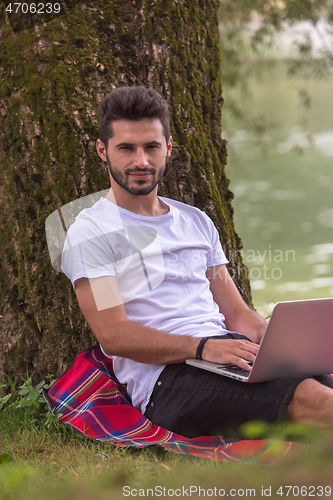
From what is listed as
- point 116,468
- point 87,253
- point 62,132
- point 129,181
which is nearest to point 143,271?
point 87,253

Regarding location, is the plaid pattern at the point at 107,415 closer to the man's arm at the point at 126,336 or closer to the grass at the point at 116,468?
the grass at the point at 116,468

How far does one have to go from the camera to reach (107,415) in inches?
91.7

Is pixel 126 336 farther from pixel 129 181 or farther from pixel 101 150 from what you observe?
pixel 101 150

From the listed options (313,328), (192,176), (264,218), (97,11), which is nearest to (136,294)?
(313,328)

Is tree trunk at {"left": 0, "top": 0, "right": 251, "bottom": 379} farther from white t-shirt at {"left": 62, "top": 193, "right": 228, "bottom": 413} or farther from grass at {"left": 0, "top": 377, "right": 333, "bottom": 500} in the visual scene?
white t-shirt at {"left": 62, "top": 193, "right": 228, "bottom": 413}

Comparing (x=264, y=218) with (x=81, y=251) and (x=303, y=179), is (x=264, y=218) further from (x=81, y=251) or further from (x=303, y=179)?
(x=81, y=251)

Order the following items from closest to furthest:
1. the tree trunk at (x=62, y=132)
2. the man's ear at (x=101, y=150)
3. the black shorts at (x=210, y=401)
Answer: the black shorts at (x=210, y=401) < the man's ear at (x=101, y=150) < the tree trunk at (x=62, y=132)

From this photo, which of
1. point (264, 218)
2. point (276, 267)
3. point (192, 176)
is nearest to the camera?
point (192, 176)

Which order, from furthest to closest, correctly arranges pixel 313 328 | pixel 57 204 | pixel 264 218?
pixel 264 218 < pixel 57 204 < pixel 313 328

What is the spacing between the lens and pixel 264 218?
40.4 feet

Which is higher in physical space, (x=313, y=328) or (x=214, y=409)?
(x=313, y=328)

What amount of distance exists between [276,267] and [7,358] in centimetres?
667

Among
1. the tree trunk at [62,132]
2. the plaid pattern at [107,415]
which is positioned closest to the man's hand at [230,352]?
the plaid pattern at [107,415]

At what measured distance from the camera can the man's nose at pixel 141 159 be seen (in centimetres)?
246
